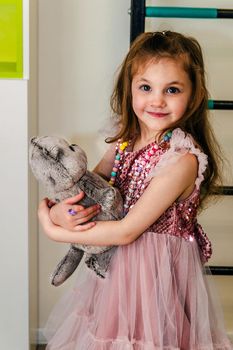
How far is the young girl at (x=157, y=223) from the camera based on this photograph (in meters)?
1.12

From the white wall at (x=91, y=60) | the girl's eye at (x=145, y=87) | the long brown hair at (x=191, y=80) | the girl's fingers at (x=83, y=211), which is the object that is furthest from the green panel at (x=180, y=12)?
the girl's fingers at (x=83, y=211)

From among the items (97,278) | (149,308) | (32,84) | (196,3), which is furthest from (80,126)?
(149,308)

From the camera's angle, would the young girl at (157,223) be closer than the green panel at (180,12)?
Yes

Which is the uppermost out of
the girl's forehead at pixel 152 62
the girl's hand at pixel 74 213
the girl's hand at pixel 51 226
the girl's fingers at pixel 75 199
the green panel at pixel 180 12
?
the green panel at pixel 180 12

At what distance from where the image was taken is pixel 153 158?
1173 mm

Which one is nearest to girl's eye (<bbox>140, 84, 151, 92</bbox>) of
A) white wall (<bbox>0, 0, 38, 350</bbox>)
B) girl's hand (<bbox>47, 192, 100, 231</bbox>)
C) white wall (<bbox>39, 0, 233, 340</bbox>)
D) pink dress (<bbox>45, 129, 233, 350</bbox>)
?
pink dress (<bbox>45, 129, 233, 350</bbox>)

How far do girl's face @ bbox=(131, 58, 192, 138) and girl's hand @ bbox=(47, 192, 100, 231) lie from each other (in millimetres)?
220

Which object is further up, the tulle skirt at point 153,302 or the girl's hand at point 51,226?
the girl's hand at point 51,226

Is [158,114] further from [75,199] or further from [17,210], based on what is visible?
[17,210]

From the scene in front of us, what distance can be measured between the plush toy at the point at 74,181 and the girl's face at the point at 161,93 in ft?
0.54

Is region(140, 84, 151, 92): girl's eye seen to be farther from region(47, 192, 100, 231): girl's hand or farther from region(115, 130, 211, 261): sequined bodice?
region(47, 192, 100, 231): girl's hand

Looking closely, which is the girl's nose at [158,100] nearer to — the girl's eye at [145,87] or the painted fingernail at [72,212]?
the girl's eye at [145,87]

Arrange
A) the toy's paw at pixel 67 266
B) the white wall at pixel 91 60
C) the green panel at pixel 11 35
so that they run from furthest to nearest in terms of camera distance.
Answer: the white wall at pixel 91 60
the green panel at pixel 11 35
the toy's paw at pixel 67 266

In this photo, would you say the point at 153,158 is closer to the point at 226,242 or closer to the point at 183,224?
the point at 183,224
